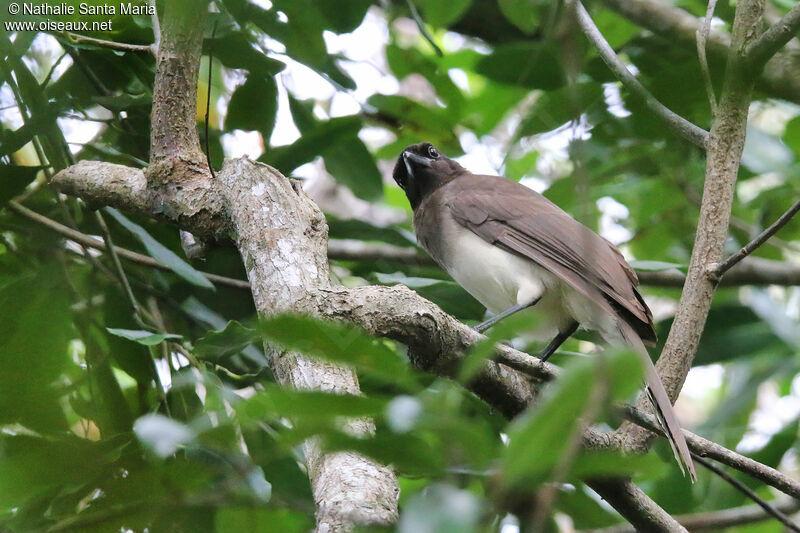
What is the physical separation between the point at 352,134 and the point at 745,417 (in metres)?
3.44

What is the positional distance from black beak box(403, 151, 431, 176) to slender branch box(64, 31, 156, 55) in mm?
1949

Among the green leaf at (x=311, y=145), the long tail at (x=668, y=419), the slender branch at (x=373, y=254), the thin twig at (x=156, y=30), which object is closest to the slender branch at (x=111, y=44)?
the thin twig at (x=156, y=30)

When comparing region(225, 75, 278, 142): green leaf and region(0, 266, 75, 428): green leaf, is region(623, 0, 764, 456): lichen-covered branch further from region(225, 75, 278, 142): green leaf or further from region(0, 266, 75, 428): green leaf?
region(0, 266, 75, 428): green leaf

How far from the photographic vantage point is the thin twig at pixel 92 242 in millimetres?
3334

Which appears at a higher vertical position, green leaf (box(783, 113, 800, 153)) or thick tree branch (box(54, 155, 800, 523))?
green leaf (box(783, 113, 800, 153))

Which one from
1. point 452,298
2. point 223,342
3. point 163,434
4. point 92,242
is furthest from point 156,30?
point 163,434

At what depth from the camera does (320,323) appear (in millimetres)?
936

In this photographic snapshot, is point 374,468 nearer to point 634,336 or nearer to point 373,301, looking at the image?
point 373,301

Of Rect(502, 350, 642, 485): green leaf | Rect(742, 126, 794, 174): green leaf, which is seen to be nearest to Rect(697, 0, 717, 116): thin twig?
Rect(742, 126, 794, 174): green leaf

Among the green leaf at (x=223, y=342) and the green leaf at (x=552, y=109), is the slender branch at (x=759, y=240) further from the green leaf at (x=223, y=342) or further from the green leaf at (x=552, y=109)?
the green leaf at (x=223, y=342)

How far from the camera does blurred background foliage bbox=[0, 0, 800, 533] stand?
36.4 inches

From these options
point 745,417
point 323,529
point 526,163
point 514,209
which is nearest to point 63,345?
point 323,529

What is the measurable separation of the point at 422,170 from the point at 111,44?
230 cm

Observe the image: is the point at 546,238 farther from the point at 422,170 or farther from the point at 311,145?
the point at 311,145
